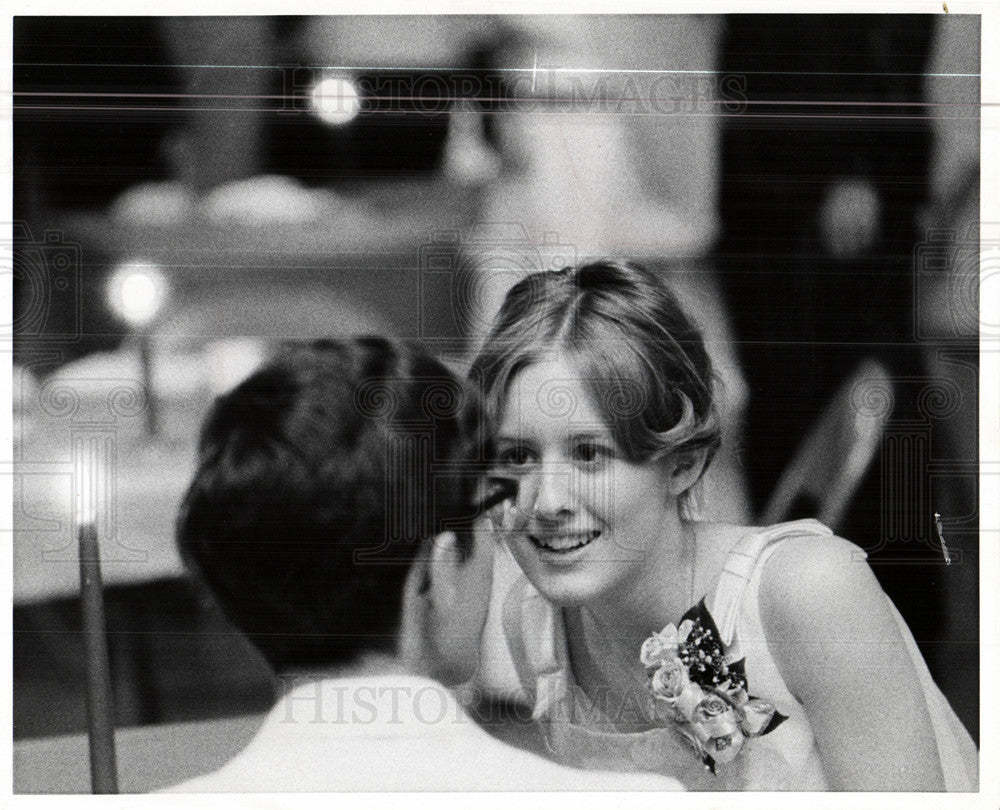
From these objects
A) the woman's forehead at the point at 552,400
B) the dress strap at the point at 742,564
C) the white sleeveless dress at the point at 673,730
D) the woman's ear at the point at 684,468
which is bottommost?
the white sleeveless dress at the point at 673,730

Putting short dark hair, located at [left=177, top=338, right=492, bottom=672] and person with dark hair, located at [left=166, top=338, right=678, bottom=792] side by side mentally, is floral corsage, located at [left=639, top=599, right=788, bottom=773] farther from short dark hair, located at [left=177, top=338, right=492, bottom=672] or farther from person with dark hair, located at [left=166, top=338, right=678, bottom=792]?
short dark hair, located at [left=177, top=338, right=492, bottom=672]

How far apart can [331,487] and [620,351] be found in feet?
1.97

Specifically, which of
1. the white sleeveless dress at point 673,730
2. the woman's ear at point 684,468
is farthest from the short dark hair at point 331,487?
the woman's ear at point 684,468

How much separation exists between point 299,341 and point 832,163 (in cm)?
105

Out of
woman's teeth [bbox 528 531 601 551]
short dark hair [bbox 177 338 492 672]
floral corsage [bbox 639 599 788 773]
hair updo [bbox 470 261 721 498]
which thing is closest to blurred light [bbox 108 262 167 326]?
short dark hair [bbox 177 338 492 672]

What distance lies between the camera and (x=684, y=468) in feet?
6.47

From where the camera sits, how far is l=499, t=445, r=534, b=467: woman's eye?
1.96 meters

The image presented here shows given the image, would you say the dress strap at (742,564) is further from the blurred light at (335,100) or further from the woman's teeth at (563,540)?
the blurred light at (335,100)

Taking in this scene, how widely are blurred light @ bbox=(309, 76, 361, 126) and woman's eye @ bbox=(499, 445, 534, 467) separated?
2.26 ft

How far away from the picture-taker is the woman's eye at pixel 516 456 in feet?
6.45

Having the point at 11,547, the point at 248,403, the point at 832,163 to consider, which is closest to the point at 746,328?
the point at 832,163

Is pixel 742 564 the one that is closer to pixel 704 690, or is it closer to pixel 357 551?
pixel 704 690

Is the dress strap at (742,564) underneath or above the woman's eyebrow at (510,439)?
underneath
